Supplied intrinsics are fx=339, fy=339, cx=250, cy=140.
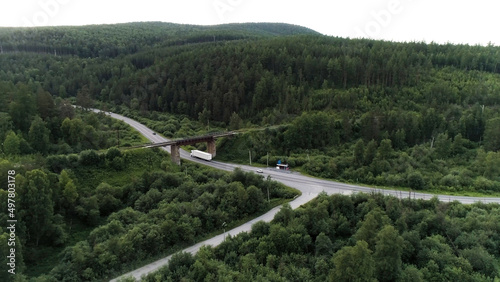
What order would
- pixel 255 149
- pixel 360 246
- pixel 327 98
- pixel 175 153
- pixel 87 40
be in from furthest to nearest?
pixel 87 40
pixel 327 98
pixel 255 149
pixel 175 153
pixel 360 246

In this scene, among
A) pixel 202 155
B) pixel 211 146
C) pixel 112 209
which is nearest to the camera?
pixel 112 209

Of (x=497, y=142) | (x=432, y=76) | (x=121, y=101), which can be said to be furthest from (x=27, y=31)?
(x=497, y=142)

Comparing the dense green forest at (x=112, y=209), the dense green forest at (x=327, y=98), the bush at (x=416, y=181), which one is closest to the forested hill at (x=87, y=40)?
the dense green forest at (x=327, y=98)

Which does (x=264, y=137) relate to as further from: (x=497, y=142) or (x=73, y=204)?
(x=497, y=142)

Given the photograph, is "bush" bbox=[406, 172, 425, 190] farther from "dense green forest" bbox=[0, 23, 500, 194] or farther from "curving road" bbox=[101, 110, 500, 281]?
"curving road" bbox=[101, 110, 500, 281]

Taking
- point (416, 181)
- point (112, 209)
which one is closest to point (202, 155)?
point (112, 209)

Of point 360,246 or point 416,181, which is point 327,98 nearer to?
point 416,181

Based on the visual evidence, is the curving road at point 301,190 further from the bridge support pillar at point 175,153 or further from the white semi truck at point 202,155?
the bridge support pillar at point 175,153
